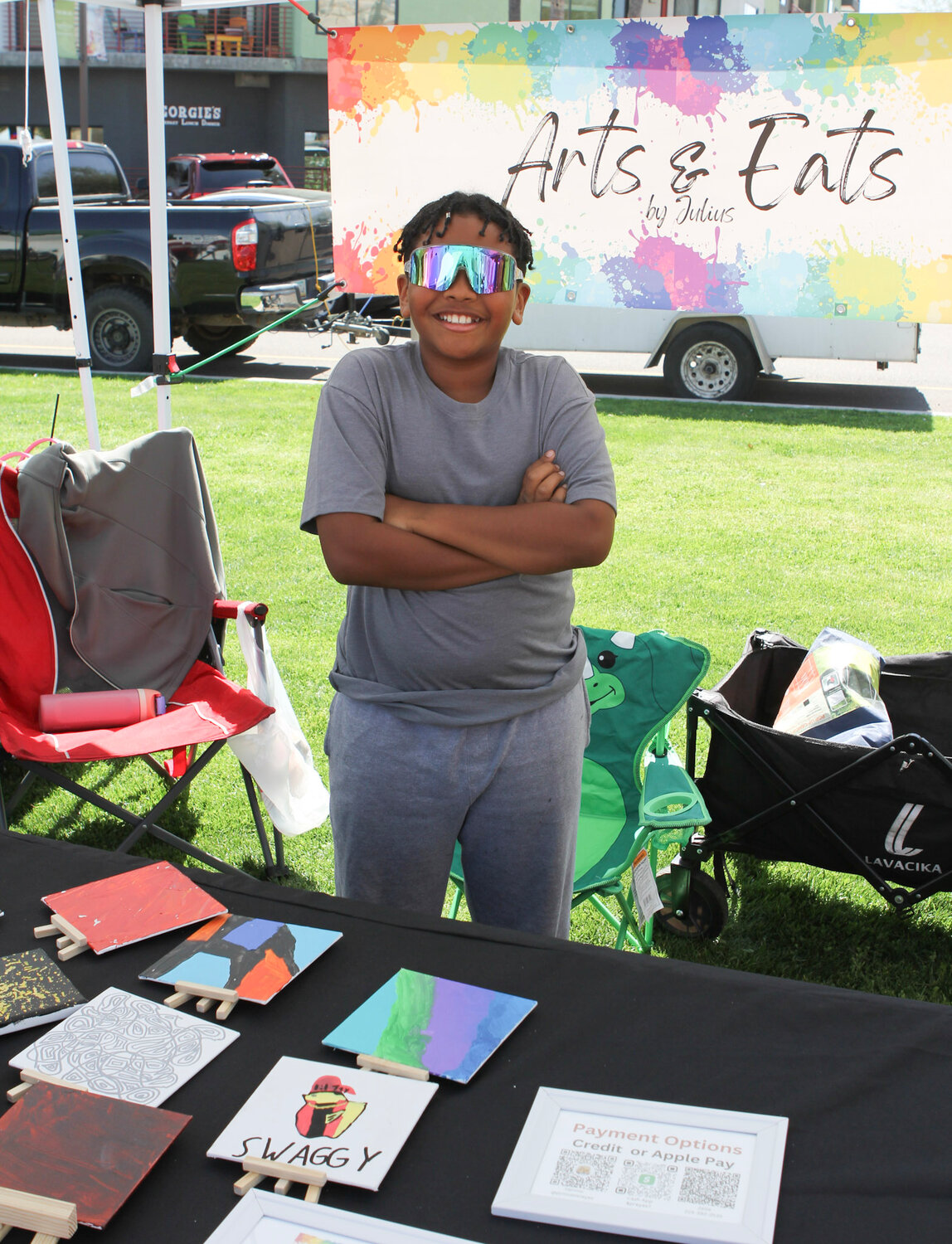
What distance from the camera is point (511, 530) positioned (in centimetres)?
167

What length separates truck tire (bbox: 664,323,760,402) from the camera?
340 inches

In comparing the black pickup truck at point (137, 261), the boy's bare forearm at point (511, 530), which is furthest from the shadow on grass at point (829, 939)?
the black pickup truck at point (137, 261)

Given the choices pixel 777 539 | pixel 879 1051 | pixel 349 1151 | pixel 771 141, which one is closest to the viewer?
pixel 349 1151

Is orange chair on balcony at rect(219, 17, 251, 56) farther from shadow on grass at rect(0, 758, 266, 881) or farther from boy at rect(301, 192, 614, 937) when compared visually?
boy at rect(301, 192, 614, 937)

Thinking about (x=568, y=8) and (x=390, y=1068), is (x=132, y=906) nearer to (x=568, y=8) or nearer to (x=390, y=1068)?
(x=390, y=1068)

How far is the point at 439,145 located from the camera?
3.11 meters

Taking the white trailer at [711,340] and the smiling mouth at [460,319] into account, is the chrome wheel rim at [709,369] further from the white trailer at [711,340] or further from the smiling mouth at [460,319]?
the smiling mouth at [460,319]

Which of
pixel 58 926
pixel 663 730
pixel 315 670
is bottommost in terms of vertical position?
pixel 315 670

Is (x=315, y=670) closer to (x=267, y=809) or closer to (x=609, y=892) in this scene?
(x=267, y=809)

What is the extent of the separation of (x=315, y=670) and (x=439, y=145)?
1965 millimetres

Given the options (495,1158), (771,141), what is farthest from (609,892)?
(771,141)

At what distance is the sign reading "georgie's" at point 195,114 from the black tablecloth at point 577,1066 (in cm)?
2580

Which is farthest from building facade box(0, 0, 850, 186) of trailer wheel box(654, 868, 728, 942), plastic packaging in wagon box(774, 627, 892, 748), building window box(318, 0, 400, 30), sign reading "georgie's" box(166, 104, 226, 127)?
trailer wheel box(654, 868, 728, 942)

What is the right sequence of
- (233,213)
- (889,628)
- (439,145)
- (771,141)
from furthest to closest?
(233,213) < (889,628) < (439,145) < (771,141)
